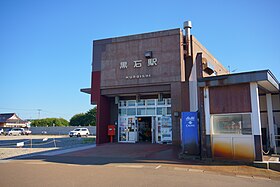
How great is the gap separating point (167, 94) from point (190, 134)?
821cm

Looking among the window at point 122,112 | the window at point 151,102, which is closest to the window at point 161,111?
the window at point 151,102

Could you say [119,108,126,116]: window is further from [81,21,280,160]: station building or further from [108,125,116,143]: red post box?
[108,125,116,143]: red post box

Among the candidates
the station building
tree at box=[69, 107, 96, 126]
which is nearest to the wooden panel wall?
the station building

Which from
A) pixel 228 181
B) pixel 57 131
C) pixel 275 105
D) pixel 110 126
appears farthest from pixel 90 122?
pixel 228 181

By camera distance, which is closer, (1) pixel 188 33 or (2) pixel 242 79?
(2) pixel 242 79

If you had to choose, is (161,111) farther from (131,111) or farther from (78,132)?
(78,132)

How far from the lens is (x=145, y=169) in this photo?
9.39m

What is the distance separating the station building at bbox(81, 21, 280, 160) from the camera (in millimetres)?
10961

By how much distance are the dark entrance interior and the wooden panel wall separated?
10491mm

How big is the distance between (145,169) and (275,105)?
949cm

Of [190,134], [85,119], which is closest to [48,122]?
[85,119]

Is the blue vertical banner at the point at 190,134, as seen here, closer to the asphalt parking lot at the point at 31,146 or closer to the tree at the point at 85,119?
the asphalt parking lot at the point at 31,146

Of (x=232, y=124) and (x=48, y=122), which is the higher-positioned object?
(x=48, y=122)

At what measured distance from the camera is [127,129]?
68.7ft
